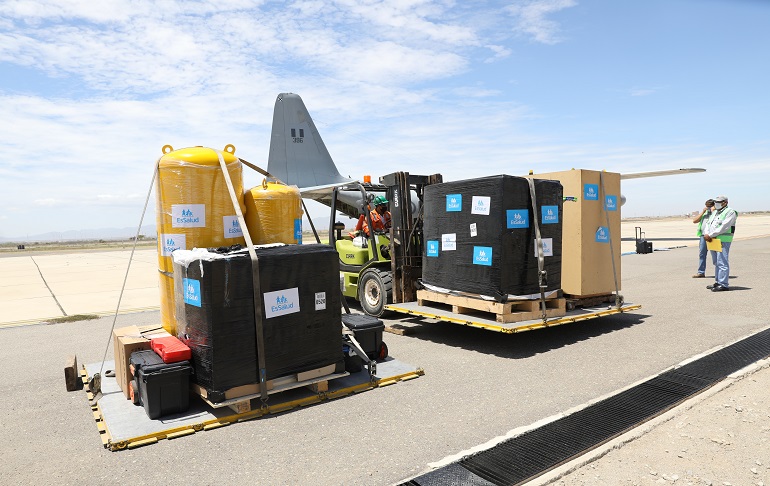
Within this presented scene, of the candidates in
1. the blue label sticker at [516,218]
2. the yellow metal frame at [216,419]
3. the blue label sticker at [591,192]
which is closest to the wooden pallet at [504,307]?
the blue label sticker at [516,218]

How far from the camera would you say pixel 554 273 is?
22.0 ft

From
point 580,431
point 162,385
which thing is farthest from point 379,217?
point 580,431

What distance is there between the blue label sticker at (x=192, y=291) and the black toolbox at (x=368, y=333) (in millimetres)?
1851

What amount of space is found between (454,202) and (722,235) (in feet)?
23.6

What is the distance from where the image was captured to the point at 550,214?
Answer: 21.5ft

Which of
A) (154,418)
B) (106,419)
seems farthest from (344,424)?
(106,419)

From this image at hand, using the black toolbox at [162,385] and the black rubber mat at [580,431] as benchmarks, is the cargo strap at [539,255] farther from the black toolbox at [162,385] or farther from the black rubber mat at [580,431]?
the black toolbox at [162,385]

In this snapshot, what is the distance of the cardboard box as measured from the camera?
478 cm

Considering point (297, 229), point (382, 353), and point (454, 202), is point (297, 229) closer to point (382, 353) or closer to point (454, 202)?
point (382, 353)

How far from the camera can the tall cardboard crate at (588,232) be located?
7.18 m

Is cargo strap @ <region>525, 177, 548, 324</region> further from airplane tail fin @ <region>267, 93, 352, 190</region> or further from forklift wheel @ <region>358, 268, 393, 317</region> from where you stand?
airplane tail fin @ <region>267, 93, 352, 190</region>


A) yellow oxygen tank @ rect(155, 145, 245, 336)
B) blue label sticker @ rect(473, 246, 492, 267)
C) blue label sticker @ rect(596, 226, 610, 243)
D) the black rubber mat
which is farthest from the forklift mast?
the black rubber mat

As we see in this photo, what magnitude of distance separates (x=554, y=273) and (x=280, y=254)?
394 centimetres

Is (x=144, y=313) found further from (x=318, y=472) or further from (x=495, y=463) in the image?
(x=495, y=463)
